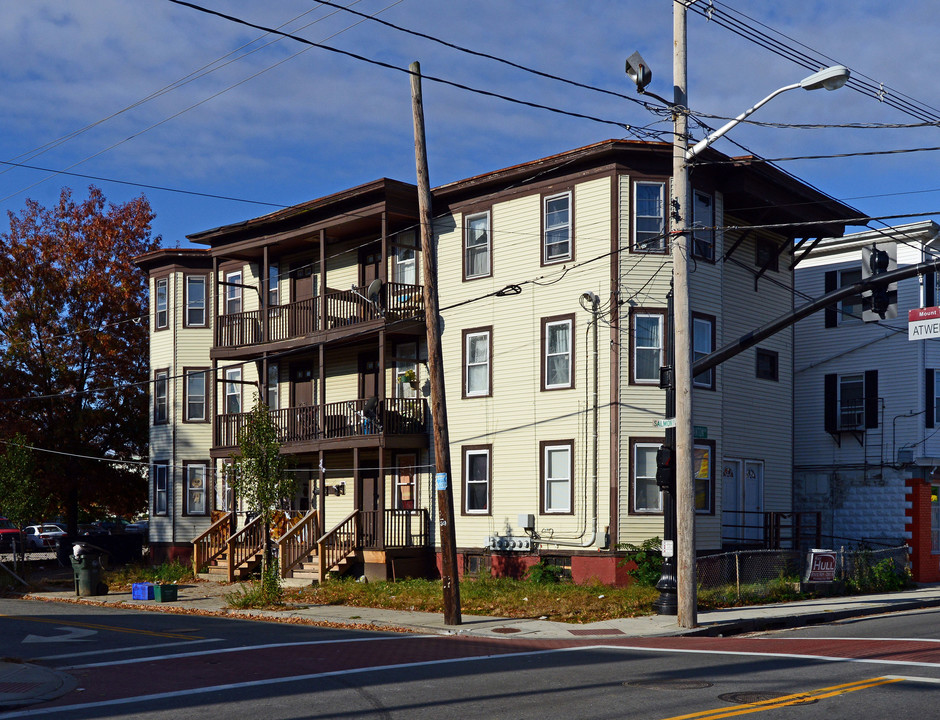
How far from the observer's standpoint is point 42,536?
5506 centimetres

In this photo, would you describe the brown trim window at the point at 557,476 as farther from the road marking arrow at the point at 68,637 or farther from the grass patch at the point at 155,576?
the grass patch at the point at 155,576

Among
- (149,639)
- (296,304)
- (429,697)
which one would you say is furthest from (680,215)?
(296,304)

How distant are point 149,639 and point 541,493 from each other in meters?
10.6

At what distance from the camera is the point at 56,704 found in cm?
1165

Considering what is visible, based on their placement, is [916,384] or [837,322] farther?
[837,322]

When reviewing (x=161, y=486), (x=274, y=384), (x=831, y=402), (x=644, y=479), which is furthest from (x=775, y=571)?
(x=161, y=486)

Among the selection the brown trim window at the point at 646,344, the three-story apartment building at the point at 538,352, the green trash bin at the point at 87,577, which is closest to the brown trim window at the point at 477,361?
the three-story apartment building at the point at 538,352

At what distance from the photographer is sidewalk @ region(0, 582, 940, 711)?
17688mm

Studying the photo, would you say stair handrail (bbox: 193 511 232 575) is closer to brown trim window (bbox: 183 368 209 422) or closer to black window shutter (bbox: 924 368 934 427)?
brown trim window (bbox: 183 368 209 422)

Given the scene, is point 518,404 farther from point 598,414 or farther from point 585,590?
point 585,590

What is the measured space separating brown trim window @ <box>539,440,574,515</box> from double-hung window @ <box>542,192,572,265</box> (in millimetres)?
4591

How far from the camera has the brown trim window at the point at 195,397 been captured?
35.3m

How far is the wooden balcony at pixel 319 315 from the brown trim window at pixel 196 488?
5.25 meters

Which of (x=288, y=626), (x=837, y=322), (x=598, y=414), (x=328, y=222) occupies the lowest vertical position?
(x=288, y=626)
